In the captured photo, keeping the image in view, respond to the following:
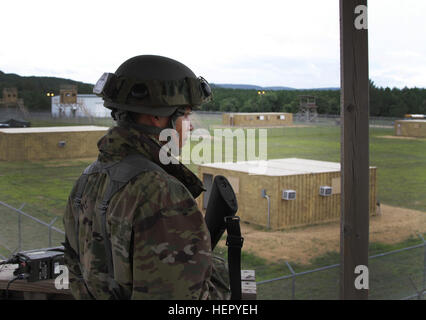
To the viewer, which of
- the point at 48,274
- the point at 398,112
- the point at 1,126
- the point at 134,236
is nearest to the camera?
the point at 134,236

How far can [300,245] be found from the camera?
33.4ft

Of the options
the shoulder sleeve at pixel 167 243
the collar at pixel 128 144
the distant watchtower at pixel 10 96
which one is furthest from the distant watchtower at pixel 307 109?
the shoulder sleeve at pixel 167 243

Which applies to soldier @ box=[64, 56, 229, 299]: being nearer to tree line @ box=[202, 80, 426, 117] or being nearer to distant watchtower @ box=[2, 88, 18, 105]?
distant watchtower @ box=[2, 88, 18, 105]

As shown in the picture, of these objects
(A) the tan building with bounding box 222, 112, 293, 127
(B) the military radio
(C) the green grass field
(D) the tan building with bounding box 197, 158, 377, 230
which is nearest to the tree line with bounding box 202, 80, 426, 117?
(A) the tan building with bounding box 222, 112, 293, 127

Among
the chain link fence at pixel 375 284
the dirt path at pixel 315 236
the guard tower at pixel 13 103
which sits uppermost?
the guard tower at pixel 13 103

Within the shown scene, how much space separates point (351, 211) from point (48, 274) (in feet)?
4.15

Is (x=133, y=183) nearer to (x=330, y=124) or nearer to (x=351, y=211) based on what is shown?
(x=351, y=211)

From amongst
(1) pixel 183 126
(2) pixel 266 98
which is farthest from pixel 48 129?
(1) pixel 183 126

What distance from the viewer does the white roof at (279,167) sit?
37.5ft

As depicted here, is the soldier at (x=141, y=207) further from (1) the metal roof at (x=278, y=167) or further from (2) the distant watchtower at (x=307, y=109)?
(1) the metal roof at (x=278, y=167)

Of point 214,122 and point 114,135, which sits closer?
point 114,135

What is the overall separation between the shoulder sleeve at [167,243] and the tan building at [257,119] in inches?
242

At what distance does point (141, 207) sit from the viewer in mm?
1026
